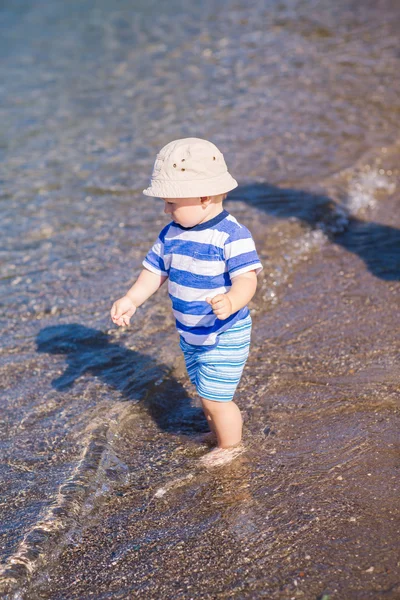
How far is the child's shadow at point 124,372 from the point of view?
4.07 m

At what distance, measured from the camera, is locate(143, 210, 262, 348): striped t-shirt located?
3.20 m

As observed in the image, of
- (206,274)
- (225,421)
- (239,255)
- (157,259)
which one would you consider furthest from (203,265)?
(225,421)

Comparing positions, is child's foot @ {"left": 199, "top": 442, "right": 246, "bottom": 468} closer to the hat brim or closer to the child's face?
the child's face

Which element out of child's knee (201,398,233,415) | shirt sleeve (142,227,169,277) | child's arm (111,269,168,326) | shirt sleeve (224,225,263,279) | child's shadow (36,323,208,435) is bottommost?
child's shadow (36,323,208,435)

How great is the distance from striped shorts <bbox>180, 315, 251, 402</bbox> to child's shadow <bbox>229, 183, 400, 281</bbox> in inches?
86.3

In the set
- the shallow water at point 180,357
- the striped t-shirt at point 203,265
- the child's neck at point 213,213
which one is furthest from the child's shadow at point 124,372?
the child's neck at point 213,213

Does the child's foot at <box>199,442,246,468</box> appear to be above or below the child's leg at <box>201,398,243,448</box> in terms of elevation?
below

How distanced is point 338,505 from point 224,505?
19.6 inches

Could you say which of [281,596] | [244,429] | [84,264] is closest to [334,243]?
[84,264]

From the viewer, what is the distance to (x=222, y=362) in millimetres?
3436

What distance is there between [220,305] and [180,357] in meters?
1.60

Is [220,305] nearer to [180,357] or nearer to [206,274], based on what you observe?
[206,274]

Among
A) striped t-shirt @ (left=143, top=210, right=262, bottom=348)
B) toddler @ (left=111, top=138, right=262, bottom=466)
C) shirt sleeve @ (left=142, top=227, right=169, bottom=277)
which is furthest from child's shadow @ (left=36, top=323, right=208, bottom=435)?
shirt sleeve @ (left=142, top=227, right=169, bottom=277)

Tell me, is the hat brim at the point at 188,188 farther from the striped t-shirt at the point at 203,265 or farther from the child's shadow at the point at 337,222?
the child's shadow at the point at 337,222
